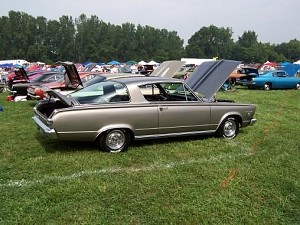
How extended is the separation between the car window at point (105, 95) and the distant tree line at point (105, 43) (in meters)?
111

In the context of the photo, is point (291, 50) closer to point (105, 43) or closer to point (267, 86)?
point (105, 43)

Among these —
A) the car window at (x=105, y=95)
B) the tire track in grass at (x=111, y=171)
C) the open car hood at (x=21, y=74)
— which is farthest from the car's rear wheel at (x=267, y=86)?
the car window at (x=105, y=95)

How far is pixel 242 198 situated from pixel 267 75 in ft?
64.0

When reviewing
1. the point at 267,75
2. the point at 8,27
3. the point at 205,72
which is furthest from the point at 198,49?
the point at 205,72

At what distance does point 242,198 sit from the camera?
4.40 meters

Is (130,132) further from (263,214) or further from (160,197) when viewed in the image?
(263,214)

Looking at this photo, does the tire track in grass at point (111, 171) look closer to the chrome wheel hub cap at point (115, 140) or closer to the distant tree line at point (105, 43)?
the chrome wheel hub cap at point (115, 140)

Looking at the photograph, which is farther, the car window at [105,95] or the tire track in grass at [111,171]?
the car window at [105,95]

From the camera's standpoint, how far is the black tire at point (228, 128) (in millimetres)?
7328

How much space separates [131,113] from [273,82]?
18167 mm

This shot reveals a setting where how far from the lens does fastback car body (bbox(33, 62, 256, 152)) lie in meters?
5.73

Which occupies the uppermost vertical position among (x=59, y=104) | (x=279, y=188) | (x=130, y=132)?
(x=59, y=104)

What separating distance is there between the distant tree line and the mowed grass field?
11188cm

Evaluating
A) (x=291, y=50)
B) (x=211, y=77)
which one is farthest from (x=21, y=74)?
(x=291, y=50)
